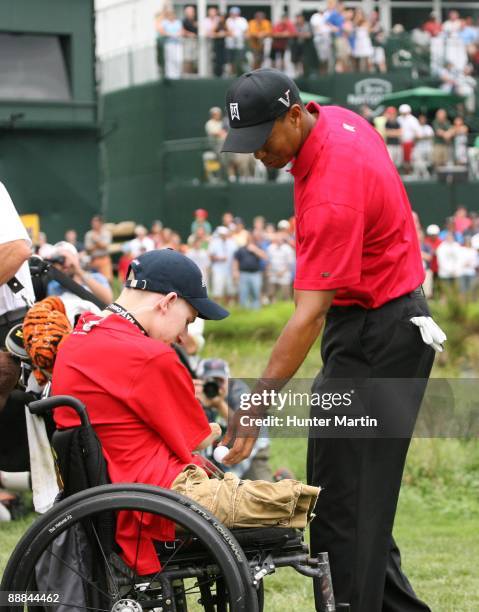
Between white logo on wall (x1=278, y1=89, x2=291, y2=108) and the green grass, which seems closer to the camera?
white logo on wall (x1=278, y1=89, x2=291, y2=108)

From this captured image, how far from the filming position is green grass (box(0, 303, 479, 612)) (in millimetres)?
6461

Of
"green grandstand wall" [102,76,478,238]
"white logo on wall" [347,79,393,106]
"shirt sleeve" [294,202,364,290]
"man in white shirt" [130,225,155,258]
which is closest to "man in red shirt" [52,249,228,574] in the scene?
"shirt sleeve" [294,202,364,290]

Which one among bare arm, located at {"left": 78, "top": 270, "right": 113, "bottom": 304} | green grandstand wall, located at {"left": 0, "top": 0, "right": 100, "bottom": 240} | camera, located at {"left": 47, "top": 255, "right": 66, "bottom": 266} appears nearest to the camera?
camera, located at {"left": 47, "top": 255, "right": 66, "bottom": 266}

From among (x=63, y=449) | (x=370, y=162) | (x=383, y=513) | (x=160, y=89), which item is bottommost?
(x=160, y=89)

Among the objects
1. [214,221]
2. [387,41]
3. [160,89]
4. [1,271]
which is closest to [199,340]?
[1,271]

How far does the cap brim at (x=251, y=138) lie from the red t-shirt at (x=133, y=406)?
740mm

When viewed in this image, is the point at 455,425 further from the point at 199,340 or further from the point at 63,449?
the point at 63,449

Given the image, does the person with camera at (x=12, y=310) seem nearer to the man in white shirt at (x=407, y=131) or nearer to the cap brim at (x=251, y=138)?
the cap brim at (x=251, y=138)

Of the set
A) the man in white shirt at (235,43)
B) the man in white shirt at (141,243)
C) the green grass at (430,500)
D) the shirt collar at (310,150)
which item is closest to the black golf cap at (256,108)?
the shirt collar at (310,150)

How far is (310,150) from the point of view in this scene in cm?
484

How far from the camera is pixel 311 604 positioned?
616cm

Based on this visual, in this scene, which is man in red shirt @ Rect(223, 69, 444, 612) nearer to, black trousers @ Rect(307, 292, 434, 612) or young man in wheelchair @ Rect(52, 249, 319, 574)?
black trousers @ Rect(307, 292, 434, 612)

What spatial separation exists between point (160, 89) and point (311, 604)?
2488cm

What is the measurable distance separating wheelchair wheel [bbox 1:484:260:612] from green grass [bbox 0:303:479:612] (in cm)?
168
